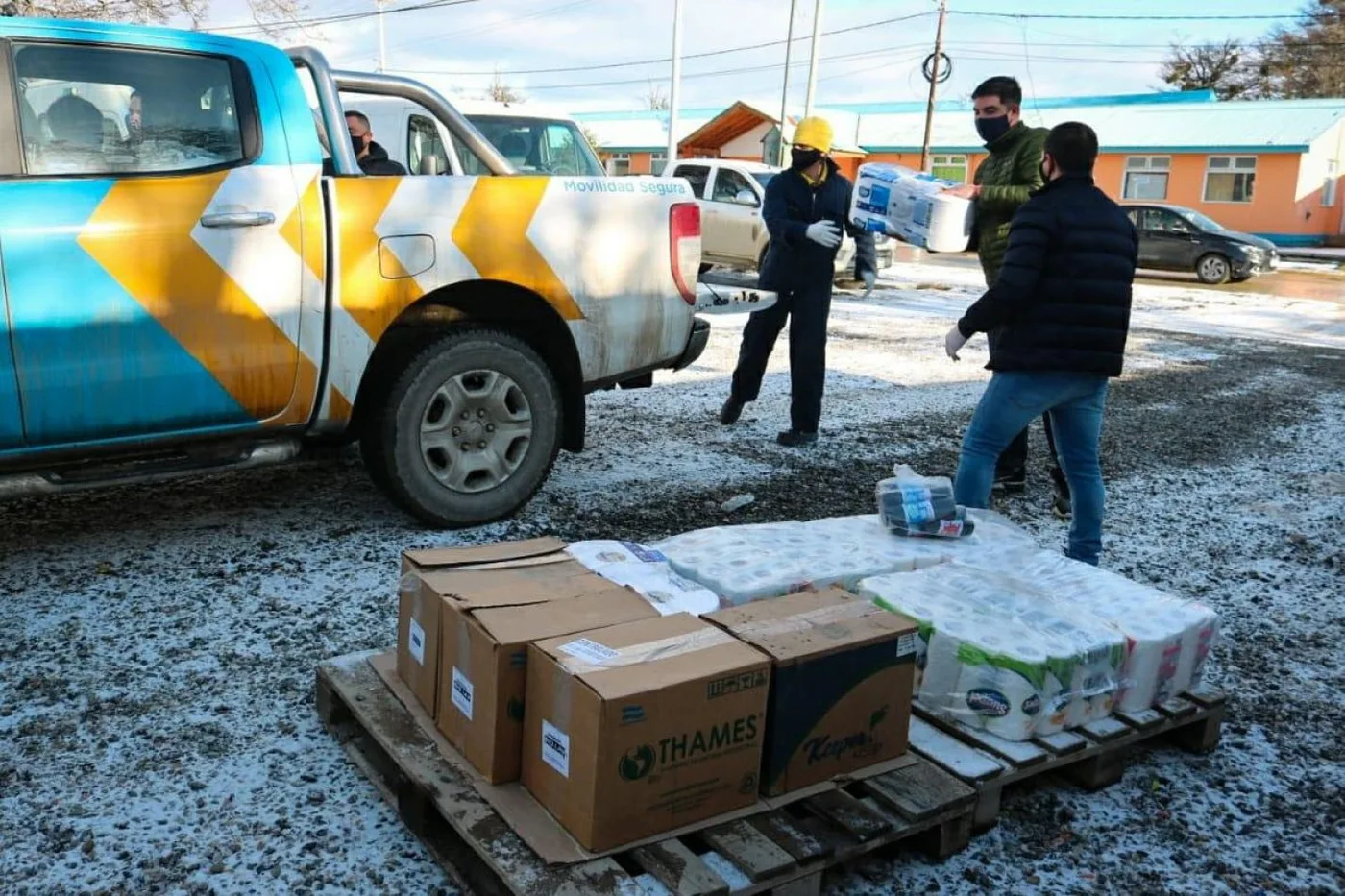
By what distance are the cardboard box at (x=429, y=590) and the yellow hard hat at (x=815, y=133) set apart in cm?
395

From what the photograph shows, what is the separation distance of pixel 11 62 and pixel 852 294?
1364 centimetres

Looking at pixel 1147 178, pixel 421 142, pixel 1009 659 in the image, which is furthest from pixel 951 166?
pixel 1009 659

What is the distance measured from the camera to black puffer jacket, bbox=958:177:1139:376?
3992mm

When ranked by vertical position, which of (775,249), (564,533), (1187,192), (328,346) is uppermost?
(1187,192)

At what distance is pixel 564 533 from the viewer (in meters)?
4.88

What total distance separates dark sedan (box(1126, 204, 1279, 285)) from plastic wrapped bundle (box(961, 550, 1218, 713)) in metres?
20.4

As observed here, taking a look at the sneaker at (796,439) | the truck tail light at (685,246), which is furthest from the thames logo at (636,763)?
the sneaker at (796,439)

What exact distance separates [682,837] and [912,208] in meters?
3.76

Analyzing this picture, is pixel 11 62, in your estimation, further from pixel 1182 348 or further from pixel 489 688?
pixel 1182 348

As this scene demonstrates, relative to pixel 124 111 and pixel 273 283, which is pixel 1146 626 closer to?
pixel 273 283

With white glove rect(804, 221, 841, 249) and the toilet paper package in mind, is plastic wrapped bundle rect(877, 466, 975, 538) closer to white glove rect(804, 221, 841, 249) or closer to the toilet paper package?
the toilet paper package

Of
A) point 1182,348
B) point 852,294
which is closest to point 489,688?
point 1182,348

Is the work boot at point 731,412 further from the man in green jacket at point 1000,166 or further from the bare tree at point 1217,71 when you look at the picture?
the bare tree at point 1217,71

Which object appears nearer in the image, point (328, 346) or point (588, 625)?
point (588, 625)
